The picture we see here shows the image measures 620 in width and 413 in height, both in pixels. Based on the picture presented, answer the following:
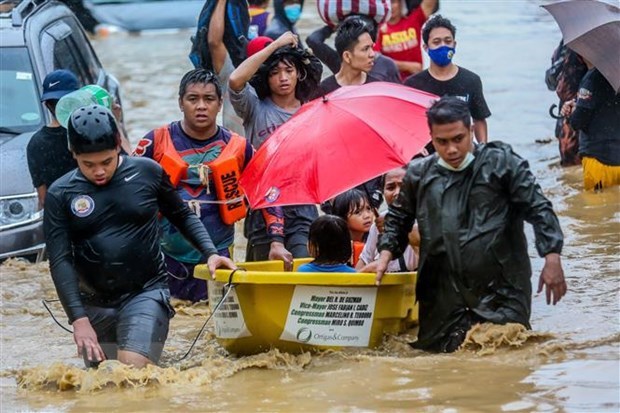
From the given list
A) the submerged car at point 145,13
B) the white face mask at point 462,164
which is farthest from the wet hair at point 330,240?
the submerged car at point 145,13

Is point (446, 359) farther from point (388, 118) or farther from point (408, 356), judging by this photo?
point (388, 118)

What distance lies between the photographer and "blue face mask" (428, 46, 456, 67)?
10938mm

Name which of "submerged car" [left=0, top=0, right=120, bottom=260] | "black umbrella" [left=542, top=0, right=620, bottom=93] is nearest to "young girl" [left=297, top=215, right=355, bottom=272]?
"submerged car" [left=0, top=0, right=120, bottom=260]

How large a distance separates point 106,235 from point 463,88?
3894mm

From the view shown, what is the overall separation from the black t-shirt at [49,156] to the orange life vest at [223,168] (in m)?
1.32

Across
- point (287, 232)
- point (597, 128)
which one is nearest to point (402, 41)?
point (597, 128)

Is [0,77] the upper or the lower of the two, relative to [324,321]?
upper

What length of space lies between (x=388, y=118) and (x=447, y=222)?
1.38 meters

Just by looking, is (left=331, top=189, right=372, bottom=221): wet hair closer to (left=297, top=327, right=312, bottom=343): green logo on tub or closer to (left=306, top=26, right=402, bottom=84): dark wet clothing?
(left=297, top=327, right=312, bottom=343): green logo on tub

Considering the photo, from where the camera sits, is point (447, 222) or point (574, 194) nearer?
point (447, 222)

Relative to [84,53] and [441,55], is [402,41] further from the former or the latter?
[441,55]

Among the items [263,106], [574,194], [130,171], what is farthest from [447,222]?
[574,194]

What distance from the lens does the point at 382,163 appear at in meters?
8.53

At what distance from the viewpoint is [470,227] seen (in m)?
7.56
